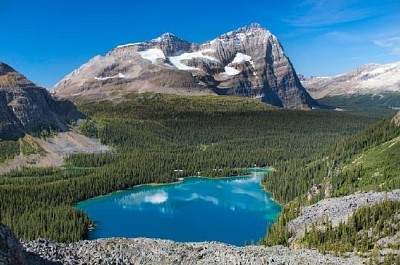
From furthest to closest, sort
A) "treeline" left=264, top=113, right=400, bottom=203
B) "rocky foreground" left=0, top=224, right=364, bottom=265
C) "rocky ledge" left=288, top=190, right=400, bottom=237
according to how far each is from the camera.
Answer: "treeline" left=264, top=113, right=400, bottom=203 → "rocky ledge" left=288, top=190, right=400, bottom=237 → "rocky foreground" left=0, top=224, right=364, bottom=265

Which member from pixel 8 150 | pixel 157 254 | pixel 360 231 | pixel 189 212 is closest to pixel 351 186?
pixel 360 231

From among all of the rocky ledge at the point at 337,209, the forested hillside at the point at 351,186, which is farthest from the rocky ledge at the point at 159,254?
the rocky ledge at the point at 337,209

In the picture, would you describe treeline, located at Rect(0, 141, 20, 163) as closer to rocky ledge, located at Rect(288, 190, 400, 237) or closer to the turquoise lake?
the turquoise lake

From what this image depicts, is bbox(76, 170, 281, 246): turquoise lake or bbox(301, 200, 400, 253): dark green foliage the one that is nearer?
bbox(301, 200, 400, 253): dark green foliage

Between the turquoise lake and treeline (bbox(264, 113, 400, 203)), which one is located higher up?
treeline (bbox(264, 113, 400, 203))

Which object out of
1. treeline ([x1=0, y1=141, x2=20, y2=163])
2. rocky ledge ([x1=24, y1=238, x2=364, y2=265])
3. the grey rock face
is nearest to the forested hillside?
rocky ledge ([x1=24, y1=238, x2=364, y2=265])

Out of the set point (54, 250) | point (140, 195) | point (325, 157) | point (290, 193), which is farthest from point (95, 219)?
point (325, 157)

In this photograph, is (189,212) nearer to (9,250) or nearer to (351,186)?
(351,186)
